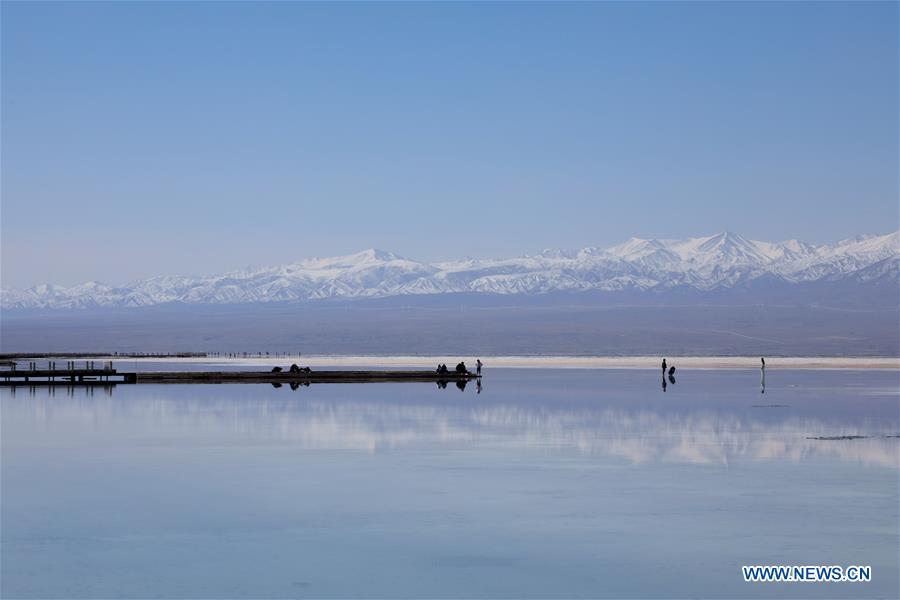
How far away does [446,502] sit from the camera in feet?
92.2

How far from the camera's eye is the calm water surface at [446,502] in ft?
68.6

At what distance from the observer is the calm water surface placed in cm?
2092

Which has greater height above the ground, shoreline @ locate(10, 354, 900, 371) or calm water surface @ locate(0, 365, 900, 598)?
shoreline @ locate(10, 354, 900, 371)

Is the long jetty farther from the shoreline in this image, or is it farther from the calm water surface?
the calm water surface

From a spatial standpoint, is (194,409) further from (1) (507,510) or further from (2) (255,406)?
(1) (507,510)

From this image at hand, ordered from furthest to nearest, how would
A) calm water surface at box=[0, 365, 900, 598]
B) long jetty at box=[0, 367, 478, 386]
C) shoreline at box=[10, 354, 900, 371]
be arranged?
shoreline at box=[10, 354, 900, 371], long jetty at box=[0, 367, 478, 386], calm water surface at box=[0, 365, 900, 598]

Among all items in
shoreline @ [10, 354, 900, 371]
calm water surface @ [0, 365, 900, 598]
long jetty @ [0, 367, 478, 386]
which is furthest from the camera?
shoreline @ [10, 354, 900, 371]

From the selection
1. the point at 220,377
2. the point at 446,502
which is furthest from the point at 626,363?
the point at 446,502

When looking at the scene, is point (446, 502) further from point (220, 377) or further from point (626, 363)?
point (626, 363)

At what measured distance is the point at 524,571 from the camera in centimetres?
2139

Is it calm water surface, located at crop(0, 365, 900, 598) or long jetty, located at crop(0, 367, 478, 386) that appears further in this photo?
long jetty, located at crop(0, 367, 478, 386)

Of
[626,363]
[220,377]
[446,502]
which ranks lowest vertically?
[446,502]

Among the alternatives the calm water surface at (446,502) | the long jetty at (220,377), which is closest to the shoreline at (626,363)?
the long jetty at (220,377)

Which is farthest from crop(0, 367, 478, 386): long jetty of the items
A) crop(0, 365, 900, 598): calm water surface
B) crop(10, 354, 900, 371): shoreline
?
crop(0, 365, 900, 598): calm water surface
